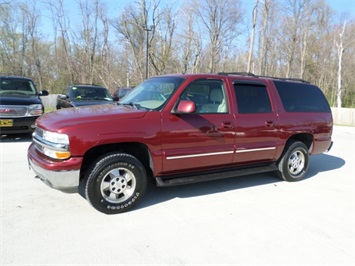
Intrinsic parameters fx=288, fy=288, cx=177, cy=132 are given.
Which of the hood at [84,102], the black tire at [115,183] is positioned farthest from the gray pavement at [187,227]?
the hood at [84,102]

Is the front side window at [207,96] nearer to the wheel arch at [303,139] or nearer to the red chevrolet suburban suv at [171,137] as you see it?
the red chevrolet suburban suv at [171,137]

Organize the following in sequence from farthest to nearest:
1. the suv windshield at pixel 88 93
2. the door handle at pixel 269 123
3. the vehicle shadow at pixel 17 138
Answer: the suv windshield at pixel 88 93
the vehicle shadow at pixel 17 138
the door handle at pixel 269 123

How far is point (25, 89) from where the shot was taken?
938cm

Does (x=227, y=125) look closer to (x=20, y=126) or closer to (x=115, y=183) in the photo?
(x=115, y=183)

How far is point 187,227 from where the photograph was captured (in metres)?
3.55

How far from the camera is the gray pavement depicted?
9.70ft

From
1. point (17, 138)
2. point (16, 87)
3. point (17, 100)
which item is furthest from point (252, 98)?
point (16, 87)

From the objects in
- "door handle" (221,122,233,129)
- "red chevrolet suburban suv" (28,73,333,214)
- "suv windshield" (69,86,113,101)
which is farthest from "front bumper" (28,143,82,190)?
"suv windshield" (69,86,113,101)

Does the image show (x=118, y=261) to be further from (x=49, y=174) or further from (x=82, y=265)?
(x=49, y=174)

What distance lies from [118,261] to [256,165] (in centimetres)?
313

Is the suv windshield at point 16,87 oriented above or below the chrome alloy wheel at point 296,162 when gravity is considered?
above

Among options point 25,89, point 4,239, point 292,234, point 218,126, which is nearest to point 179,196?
point 218,126

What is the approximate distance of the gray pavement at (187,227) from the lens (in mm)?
2955

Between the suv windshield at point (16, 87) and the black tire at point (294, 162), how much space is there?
26.2 feet
